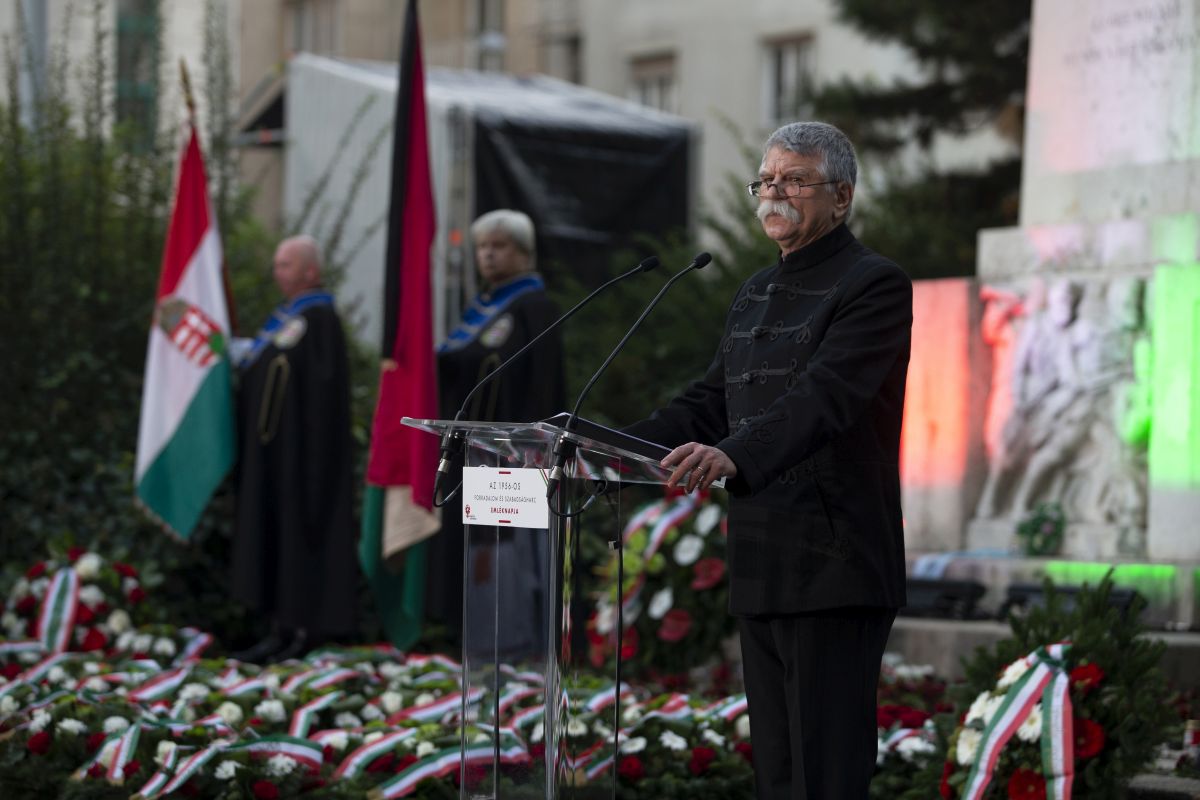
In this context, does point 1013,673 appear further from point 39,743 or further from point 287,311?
point 287,311

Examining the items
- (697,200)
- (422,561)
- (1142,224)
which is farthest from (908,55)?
(422,561)

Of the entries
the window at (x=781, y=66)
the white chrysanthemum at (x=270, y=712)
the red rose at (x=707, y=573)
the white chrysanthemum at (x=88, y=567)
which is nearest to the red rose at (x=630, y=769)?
the white chrysanthemum at (x=270, y=712)

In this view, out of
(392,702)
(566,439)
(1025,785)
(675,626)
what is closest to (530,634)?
(566,439)

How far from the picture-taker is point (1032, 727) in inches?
203

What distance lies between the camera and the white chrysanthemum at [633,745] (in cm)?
583

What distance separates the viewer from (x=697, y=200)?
15852 mm

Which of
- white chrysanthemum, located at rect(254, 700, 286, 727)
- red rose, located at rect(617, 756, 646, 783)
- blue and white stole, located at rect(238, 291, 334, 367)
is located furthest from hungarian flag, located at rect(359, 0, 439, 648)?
red rose, located at rect(617, 756, 646, 783)

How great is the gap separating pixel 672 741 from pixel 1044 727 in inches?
48.5

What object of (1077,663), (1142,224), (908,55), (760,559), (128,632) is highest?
(908,55)

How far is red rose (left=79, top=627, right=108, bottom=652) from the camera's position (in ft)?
27.8

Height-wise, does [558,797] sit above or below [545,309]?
below

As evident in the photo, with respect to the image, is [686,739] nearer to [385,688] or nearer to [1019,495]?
[385,688]

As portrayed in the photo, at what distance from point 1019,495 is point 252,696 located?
369cm

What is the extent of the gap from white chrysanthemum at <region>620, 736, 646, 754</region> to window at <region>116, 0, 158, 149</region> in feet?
22.0
